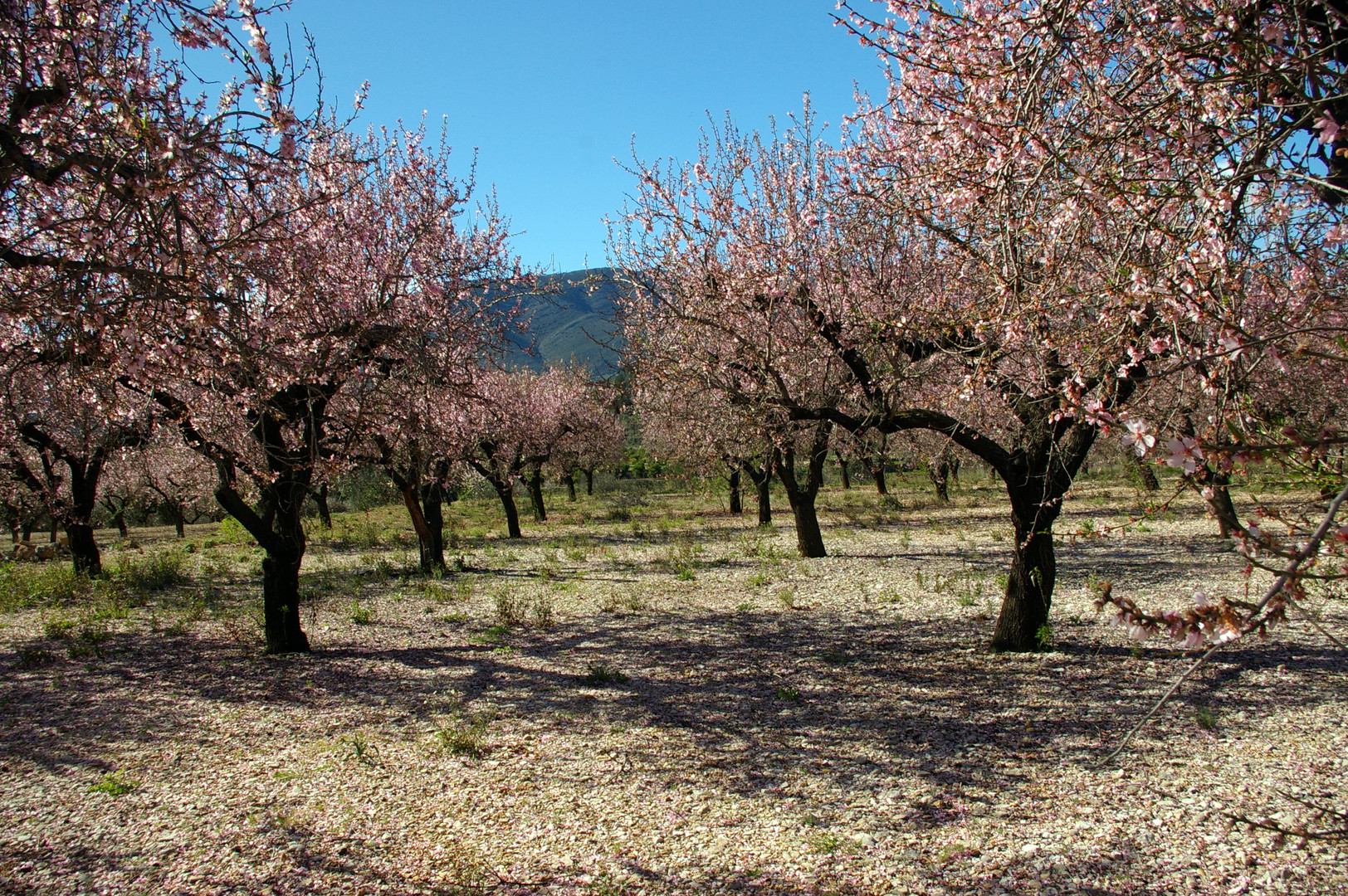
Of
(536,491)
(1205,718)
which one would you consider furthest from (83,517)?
(536,491)

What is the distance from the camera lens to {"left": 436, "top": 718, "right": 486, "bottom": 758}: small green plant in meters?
5.67

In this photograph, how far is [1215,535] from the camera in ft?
51.2

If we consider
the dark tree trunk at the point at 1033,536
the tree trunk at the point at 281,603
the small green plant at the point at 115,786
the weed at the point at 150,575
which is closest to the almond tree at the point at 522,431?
the weed at the point at 150,575

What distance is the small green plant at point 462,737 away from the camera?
18.6ft

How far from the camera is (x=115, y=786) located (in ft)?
16.9

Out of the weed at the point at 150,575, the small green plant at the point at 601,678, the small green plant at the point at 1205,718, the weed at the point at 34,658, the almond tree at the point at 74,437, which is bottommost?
the small green plant at the point at 1205,718

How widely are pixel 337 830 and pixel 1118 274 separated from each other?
17.2 feet

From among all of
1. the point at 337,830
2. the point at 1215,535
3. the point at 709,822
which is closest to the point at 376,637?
the point at 337,830

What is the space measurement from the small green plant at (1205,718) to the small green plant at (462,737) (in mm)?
5213

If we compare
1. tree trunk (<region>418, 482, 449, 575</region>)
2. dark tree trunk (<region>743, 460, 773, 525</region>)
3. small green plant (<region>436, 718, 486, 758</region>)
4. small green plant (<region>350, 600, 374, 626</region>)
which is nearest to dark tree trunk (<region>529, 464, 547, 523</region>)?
dark tree trunk (<region>743, 460, 773, 525</region>)

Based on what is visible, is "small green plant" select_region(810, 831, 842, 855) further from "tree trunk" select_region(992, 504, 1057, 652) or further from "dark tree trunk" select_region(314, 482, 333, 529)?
"dark tree trunk" select_region(314, 482, 333, 529)

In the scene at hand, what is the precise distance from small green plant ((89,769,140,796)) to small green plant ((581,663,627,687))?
3562 millimetres

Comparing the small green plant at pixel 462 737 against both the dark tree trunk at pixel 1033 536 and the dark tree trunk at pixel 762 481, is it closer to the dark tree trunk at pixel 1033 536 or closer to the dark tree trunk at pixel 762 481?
the dark tree trunk at pixel 1033 536

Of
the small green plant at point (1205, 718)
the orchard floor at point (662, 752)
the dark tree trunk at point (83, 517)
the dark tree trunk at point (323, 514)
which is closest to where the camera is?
the orchard floor at point (662, 752)
